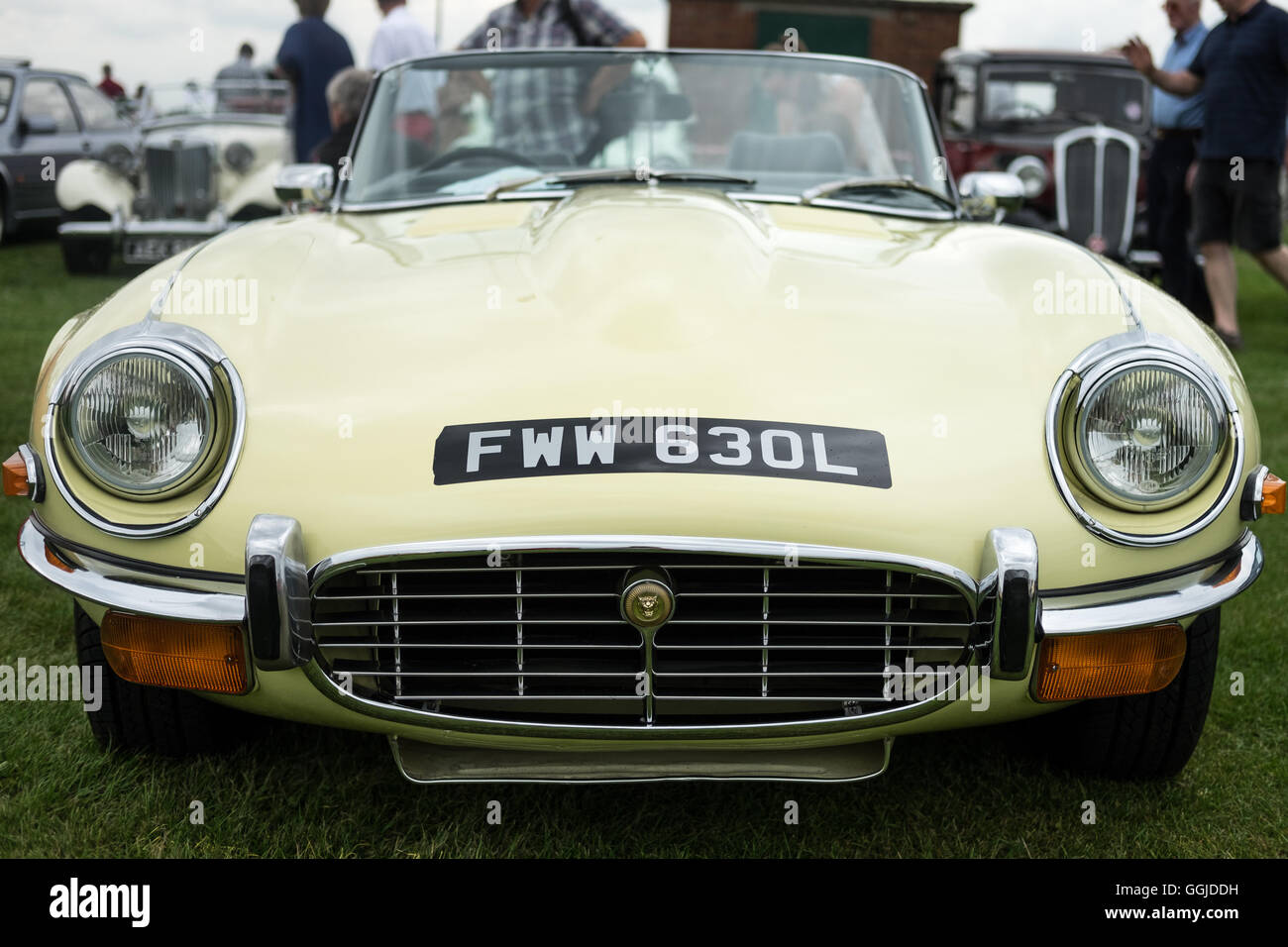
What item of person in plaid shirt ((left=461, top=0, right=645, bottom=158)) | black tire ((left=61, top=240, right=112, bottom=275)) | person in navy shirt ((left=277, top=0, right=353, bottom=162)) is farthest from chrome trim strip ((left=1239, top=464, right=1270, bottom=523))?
black tire ((left=61, top=240, right=112, bottom=275))

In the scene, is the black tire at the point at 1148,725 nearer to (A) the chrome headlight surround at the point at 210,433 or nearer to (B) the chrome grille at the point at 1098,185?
(A) the chrome headlight surround at the point at 210,433

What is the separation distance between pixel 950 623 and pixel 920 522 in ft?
0.49

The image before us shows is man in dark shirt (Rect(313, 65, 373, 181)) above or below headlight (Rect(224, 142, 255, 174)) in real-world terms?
above

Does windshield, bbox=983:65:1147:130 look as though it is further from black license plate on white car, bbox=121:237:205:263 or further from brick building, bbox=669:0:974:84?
brick building, bbox=669:0:974:84

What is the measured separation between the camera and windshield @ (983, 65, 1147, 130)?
363 inches

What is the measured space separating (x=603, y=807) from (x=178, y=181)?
8.35 metres

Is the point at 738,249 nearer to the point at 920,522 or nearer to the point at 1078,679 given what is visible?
the point at 920,522

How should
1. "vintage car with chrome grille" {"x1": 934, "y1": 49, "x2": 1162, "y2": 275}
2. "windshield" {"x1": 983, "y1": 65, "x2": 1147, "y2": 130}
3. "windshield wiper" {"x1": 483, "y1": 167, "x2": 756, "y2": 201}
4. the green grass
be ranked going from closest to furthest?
the green grass, "windshield wiper" {"x1": 483, "y1": 167, "x2": 756, "y2": 201}, "vintage car with chrome grille" {"x1": 934, "y1": 49, "x2": 1162, "y2": 275}, "windshield" {"x1": 983, "y1": 65, "x2": 1147, "y2": 130}

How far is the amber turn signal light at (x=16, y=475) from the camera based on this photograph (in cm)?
184

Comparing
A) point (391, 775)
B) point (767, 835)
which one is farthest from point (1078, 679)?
point (391, 775)

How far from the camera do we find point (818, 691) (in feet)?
5.48
